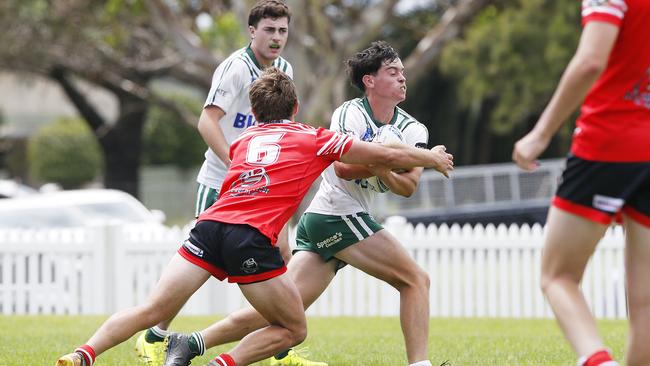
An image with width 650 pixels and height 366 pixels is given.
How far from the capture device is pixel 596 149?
4.62 m

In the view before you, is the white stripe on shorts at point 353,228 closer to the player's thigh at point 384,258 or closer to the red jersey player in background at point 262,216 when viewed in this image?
the player's thigh at point 384,258

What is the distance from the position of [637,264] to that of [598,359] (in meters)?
0.53

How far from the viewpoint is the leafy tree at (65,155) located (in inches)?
1801

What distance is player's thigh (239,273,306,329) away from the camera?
585 cm

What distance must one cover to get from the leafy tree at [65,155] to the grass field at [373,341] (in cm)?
3452

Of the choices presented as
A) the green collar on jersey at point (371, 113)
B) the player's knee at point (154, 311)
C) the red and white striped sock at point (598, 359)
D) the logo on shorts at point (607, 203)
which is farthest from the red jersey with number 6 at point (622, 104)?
the player's knee at point (154, 311)

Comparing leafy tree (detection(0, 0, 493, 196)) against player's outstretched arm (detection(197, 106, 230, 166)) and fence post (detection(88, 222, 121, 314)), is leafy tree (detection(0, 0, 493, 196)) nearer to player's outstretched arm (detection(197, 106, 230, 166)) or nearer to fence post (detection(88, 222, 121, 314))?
fence post (detection(88, 222, 121, 314))

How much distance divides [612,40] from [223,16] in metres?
25.5

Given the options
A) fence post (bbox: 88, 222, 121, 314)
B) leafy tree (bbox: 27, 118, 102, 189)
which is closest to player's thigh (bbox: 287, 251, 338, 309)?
fence post (bbox: 88, 222, 121, 314)

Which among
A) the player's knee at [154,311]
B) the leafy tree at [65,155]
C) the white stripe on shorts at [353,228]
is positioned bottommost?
the leafy tree at [65,155]

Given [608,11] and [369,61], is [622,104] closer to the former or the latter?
[608,11]

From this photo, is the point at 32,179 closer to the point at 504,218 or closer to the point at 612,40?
the point at 504,218

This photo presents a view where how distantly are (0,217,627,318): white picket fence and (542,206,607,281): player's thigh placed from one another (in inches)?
348

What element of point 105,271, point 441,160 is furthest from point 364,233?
point 105,271
